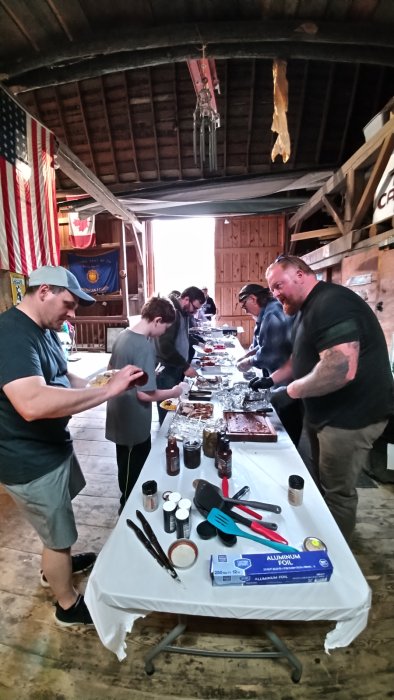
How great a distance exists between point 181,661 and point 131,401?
4.67 ft

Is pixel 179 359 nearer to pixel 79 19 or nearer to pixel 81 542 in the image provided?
pixel 81 542

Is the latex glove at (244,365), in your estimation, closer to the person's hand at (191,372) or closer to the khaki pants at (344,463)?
the person's hand at (191,372)

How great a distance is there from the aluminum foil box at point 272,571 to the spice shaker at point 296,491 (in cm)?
31

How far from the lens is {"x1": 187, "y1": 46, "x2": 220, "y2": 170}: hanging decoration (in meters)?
2.82

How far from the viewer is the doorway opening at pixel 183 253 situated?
9219mm

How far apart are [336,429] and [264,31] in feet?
12.3

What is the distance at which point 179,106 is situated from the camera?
5777mm

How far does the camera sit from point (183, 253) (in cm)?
972

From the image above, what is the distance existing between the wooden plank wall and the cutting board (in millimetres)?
7159

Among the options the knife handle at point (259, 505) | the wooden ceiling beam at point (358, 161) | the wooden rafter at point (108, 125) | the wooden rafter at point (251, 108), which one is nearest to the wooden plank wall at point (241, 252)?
the wooden rafter at point (251, 108)

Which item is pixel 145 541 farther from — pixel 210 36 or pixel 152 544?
pixel 210 36

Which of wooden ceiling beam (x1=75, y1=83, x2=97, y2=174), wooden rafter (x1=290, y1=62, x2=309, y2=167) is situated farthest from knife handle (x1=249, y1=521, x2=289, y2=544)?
wooden ceiling beam (x1=75, y1=83, x2=97, y2=174)

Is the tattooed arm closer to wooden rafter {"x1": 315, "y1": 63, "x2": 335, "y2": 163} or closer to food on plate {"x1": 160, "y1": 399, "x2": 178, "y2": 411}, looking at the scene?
food on plate {"x1": 160, "y1": 399, "x2": 178, "y2": 411}

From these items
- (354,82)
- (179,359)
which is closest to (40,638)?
(179,359)
